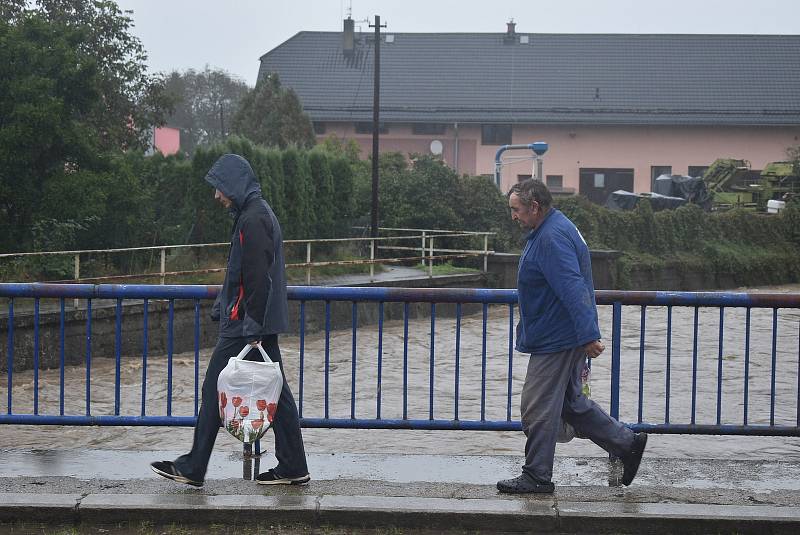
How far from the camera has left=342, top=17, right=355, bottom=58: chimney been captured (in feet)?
194

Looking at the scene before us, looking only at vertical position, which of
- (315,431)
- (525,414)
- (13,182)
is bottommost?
(315,431)

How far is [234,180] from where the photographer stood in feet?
19.6

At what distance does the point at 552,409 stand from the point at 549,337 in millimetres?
352

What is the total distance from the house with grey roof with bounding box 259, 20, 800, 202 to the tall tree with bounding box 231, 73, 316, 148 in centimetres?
1044

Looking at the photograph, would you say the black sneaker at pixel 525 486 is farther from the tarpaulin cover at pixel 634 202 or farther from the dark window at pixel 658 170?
the dark window at pixel 658 170

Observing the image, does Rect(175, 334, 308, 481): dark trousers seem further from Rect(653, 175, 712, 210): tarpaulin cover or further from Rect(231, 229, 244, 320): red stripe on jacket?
Rect(653, 175, 712, 210): tarpaulin cover

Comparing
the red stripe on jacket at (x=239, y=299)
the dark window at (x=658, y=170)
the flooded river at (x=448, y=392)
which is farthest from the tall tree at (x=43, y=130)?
the dark window at (x=658, y=170)

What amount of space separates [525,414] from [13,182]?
1431 centimetres

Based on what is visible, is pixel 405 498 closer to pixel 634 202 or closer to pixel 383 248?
pixel 383 248

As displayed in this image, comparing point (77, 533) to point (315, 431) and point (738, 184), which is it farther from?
point (738, 184)

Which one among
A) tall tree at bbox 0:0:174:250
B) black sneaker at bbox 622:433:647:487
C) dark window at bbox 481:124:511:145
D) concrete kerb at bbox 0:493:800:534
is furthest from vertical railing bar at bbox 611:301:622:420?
dark window at bbox 481:124:511:145

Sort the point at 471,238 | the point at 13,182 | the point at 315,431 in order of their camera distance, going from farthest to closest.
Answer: the point at 471,238, the point at 13,182, the point at 315,431

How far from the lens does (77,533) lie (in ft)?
17.9

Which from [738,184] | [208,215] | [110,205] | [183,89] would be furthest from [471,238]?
[183,89]
